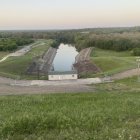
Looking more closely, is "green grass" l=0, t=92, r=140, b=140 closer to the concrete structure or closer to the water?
the concrete structure

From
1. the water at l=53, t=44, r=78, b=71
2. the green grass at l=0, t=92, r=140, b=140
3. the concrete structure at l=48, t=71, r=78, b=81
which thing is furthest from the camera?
the water at l=53, t=44, r=78, b=71

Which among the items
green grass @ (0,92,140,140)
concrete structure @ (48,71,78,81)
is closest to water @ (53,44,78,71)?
concrete structure @ (48,71,78,81)

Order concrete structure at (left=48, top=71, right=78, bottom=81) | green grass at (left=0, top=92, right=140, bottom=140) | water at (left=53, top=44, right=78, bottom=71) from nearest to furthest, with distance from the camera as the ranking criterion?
green grass at (left=0, top=92, right=140, bottom=140)
concrete structure at (left=48, top=71, right=78, bottom=81)
water at (left=53, top=44, right=78, bottom=71)

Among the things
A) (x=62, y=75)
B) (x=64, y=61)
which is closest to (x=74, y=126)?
(x=62, y=75)

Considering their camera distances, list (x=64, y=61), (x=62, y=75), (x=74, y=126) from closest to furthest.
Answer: (x=74, y=126) → (x=62, y=75) → (x=64, y=61)

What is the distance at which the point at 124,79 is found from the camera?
37.0 meters

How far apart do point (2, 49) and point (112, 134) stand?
82.1 m

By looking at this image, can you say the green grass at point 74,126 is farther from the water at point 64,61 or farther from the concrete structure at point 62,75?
the water at point 64,61

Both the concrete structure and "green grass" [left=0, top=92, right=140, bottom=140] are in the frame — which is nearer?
"green grass" [left=0, top=92, right=140, bottom=140]

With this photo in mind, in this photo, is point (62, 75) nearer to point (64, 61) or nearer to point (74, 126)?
point (74, 126)

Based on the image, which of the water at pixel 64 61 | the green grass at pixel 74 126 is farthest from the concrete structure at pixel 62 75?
the green grass at pixel 74 126

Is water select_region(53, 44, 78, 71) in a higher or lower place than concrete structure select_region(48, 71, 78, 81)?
lower

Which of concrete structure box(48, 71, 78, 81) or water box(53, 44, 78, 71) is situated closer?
concrete structure box(48, 71, 78, 81)

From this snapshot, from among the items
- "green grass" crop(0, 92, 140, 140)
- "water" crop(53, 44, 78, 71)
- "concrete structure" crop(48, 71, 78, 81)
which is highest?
"green grass" crop(0, 92, 140, 140)
